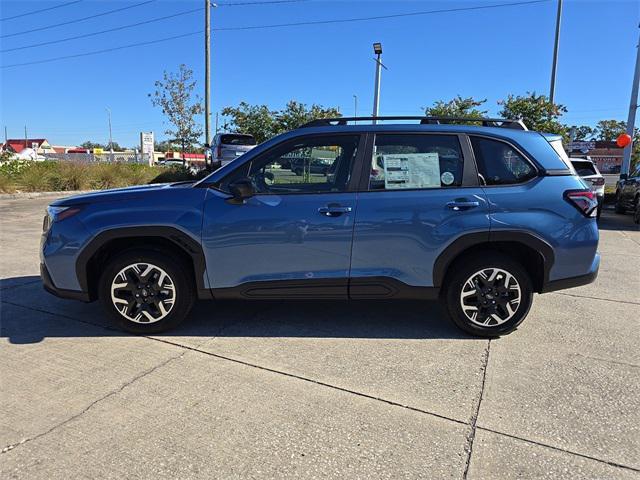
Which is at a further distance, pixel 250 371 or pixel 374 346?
pixel 374 346

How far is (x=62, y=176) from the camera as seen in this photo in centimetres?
1666

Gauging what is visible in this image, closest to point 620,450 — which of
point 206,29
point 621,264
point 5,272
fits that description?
point 621,264

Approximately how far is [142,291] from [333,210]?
69.6 inches

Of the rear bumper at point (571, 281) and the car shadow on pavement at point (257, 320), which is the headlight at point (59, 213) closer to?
the car shadow on pavement at point (257, 320)

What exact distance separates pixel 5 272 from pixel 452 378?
573 centimetres

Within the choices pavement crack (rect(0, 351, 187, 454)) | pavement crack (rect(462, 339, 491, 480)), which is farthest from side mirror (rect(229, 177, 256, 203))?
pavement crack (rect(462, 339, 491, 480))

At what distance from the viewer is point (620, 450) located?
2.61 meters

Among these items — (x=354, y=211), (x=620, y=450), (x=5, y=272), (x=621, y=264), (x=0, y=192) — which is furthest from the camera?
(x=0, y=192)

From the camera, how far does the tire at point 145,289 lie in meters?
3.99

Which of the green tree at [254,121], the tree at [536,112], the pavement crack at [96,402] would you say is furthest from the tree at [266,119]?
the pavement crack at [96,402]

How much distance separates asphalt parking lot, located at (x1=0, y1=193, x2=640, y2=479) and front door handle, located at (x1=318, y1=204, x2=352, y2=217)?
3.58 ft

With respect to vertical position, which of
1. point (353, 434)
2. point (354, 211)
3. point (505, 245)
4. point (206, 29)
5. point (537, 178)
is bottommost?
point (353, 434)

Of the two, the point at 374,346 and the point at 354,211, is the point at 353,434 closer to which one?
the point at 374,346

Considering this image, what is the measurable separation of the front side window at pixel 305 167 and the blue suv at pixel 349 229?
0.01m
